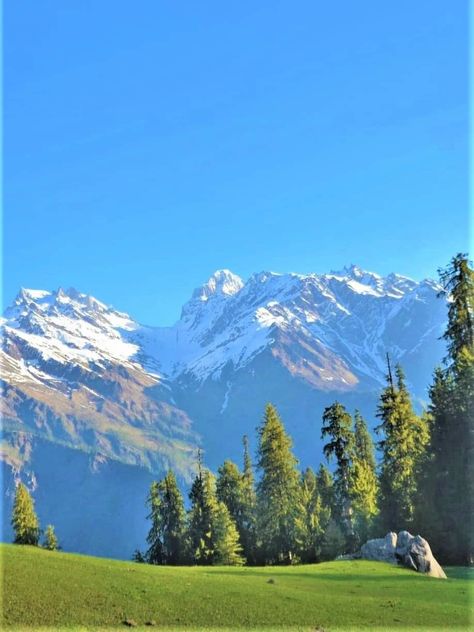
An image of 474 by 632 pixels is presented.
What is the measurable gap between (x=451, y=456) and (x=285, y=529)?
2228 cm

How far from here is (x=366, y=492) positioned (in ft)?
229

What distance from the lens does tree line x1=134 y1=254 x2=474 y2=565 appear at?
6103 centimetres

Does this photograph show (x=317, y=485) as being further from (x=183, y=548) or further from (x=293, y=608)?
(x=293, y=608)

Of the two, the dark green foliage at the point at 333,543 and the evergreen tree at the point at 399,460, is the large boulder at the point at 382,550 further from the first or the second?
the dark green foliage at the point at 333,543

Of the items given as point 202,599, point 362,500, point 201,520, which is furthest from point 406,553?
point 201,520

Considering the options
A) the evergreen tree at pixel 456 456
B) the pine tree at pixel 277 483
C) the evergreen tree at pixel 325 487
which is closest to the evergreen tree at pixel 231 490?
the evergreen tree at pixel 325 487

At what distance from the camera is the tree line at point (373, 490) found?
61031 mm

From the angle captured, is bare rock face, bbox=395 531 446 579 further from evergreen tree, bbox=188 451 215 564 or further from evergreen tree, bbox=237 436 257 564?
evergreen tree, bbox=237 436 257 564

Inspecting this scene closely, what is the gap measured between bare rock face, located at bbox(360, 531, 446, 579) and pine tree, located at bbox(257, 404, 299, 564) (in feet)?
67.7

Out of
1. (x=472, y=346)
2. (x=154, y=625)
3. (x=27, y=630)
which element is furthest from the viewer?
(x=472, y=346)

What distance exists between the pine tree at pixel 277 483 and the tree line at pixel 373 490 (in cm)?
12

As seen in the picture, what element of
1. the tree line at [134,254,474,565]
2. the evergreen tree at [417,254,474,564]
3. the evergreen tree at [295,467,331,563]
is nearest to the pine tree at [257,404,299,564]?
the tree line at [134,254,474,565]

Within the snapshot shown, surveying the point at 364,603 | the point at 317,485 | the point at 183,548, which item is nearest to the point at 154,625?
the point at 364,603

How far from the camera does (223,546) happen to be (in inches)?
3093
